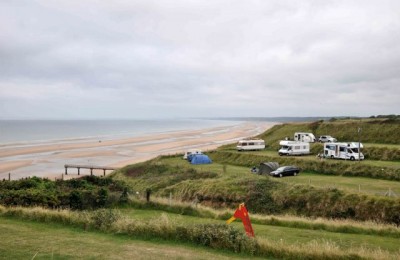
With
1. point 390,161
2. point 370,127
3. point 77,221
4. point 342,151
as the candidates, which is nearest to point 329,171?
point 342,151

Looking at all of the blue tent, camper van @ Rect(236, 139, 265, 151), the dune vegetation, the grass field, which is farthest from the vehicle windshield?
the blue tent

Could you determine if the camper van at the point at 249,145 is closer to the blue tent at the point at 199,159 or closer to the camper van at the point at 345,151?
the blue tent at the point at 199,159

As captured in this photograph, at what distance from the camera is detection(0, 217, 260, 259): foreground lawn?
31.0 ft

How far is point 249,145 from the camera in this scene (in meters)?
45.6

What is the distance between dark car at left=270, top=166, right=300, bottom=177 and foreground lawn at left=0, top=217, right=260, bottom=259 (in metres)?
20.5

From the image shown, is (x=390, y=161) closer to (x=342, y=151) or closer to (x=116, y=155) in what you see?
(x=342, y=151)

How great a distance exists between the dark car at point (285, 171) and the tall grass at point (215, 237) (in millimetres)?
18807

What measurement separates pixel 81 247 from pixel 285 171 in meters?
23.3

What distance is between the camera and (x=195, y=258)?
959cm

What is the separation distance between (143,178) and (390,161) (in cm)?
2354

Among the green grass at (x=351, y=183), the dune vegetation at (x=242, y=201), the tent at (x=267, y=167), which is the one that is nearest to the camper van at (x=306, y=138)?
the dune vegetation at (x=242, y=201)

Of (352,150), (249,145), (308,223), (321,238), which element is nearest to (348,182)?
(352,150)

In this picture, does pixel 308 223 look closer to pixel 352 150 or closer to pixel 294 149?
pixel 352 150

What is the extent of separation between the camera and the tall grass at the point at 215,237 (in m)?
10.0
